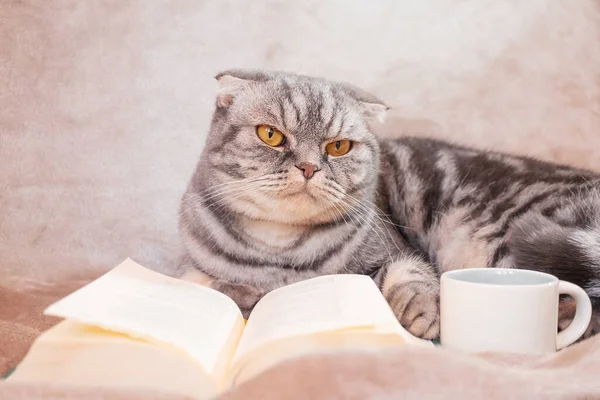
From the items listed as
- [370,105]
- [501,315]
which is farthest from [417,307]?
[370,105]

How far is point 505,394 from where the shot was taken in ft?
2.15

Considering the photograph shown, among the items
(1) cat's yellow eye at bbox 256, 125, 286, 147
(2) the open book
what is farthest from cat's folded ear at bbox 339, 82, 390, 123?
(2) the open book

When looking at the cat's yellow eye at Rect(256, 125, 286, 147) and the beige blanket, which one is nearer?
the beige blanket

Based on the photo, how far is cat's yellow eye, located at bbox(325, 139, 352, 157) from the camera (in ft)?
4.21

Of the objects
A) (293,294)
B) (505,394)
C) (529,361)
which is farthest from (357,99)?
(505,394)

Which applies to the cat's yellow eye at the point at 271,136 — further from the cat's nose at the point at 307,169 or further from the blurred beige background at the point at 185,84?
the blurred beige background at the point at 185,84

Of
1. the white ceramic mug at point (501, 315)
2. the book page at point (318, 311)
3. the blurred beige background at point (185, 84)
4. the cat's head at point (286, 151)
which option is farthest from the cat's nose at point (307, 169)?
the blurred beige background at point (185, 84)

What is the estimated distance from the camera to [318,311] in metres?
0.91

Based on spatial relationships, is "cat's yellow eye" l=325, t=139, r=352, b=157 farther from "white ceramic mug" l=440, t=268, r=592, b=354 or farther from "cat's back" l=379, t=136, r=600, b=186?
"white ceramic mug" l=440, t=268, r=592, b=354

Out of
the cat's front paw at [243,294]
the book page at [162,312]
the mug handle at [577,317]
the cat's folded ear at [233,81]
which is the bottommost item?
the cat's front paw at [243,294]

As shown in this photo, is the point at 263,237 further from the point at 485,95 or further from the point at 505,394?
the point at 485,95

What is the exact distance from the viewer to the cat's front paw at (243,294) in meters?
1.22

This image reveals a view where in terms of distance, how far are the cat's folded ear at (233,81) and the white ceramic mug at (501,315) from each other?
62 cm

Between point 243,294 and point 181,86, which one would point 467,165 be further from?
point 181,86
